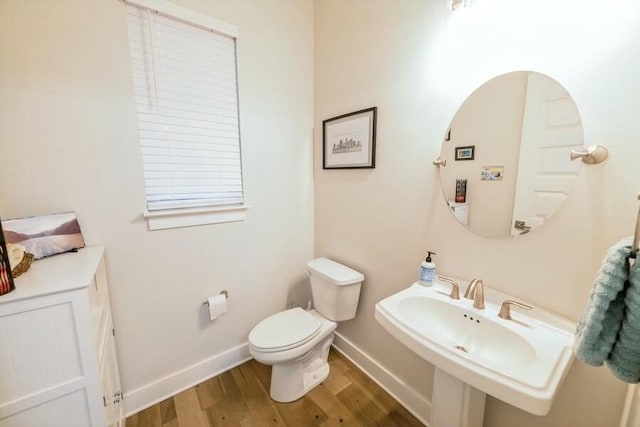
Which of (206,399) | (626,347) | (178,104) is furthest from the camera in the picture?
(206,399)

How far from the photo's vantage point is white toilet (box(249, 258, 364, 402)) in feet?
4.66

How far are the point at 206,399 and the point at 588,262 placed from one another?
6.59 ft

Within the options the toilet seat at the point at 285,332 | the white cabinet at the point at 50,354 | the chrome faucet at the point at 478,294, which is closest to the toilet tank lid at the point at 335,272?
the toilet seat at the point at 285,332

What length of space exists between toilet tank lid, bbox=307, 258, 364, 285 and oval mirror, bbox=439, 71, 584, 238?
74 cm

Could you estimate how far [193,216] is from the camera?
1527mm

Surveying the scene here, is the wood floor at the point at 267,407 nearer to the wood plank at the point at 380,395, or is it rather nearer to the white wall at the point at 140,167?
the wood plank at the point at 380,395

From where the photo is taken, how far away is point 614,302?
56 centimetres

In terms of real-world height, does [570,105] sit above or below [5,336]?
above

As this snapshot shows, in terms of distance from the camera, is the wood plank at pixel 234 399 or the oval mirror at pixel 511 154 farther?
the wood plank at pixel 234 399

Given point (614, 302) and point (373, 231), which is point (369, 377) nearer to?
point (373, 231)

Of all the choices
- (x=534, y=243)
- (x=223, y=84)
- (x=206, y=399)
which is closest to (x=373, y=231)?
(x=534, y=243)

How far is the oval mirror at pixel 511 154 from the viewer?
89cm

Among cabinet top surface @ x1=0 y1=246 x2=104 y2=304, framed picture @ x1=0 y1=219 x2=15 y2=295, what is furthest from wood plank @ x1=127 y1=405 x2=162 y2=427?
framed picture @ x1=0 y1=219 x2=15 y2=295

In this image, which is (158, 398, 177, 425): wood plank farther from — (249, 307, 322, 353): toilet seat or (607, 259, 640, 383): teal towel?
(607, 259, 640, 383): teal towel
